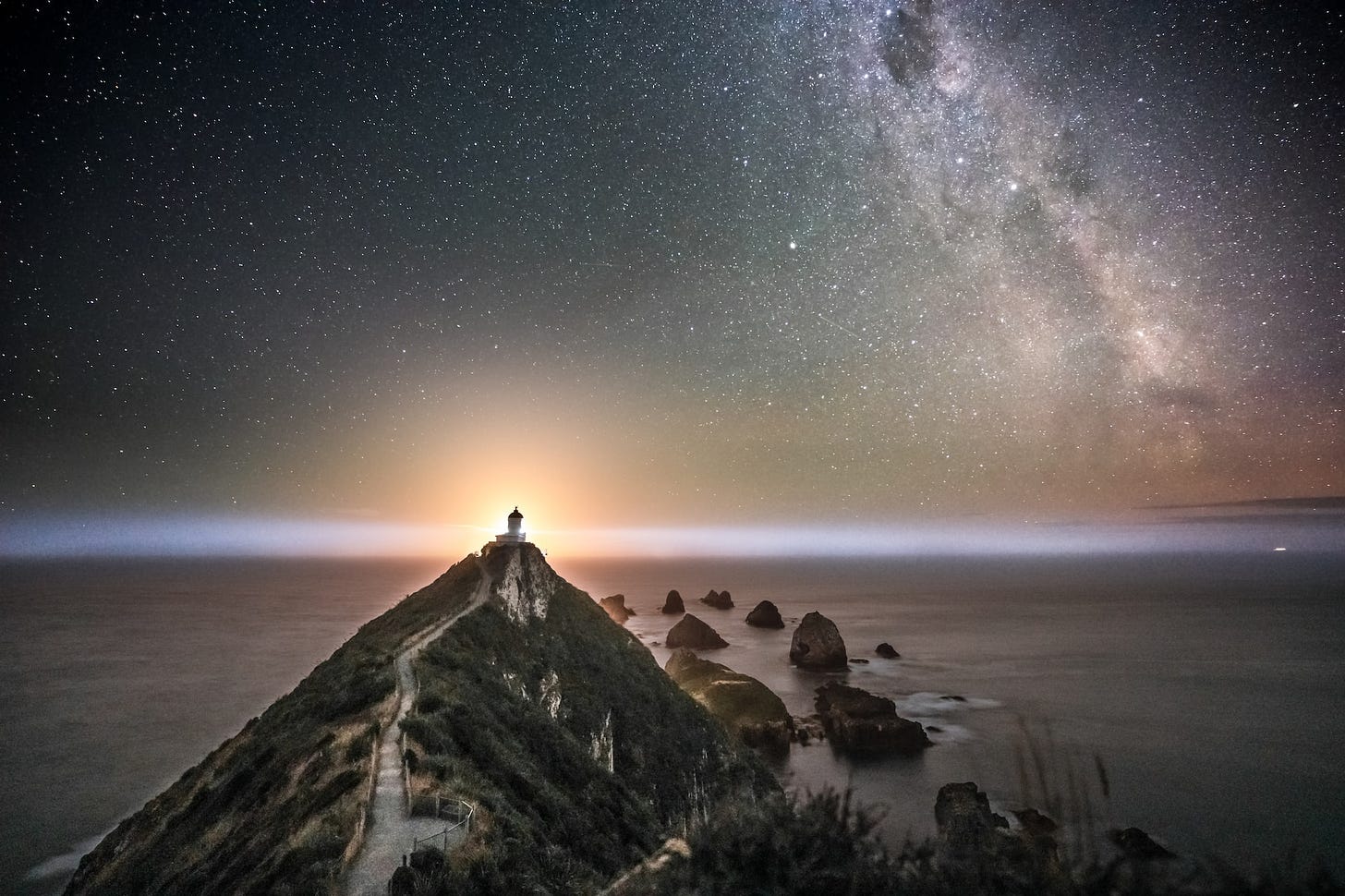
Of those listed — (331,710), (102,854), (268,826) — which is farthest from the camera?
(102,854)

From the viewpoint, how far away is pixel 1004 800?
126ft

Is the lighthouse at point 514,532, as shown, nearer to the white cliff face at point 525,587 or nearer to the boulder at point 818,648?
the white cliff face at point 525,587

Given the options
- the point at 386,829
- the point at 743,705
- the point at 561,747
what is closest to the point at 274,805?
the point at 386,829

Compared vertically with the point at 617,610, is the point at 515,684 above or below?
above

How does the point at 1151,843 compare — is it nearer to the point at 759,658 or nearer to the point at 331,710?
the point at 331,710

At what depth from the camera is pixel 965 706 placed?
60.0 metres

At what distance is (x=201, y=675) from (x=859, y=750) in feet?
283

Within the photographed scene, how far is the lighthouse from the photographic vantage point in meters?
48.2

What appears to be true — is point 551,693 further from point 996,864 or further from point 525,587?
point 996,864

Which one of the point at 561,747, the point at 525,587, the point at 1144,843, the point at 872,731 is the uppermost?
the point at 525,587

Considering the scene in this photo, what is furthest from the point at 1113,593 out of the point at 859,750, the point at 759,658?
the point at 859,750

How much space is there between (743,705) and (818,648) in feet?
95.7

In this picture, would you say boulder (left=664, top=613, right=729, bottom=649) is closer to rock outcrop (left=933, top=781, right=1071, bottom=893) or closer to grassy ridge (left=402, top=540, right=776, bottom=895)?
grassy ridge (left=402, top=540, right=776, bottom=895)

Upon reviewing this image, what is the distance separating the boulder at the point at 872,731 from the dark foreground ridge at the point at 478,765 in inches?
490
